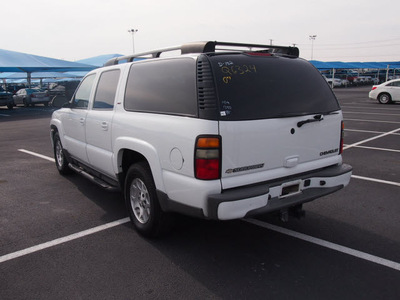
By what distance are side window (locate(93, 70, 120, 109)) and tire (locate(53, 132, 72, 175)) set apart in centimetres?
191

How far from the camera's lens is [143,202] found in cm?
391

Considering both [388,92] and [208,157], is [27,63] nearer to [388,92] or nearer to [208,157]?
[388,92]

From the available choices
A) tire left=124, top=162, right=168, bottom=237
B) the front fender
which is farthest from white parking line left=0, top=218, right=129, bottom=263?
the front fender

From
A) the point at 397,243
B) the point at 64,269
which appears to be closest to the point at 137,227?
the point at 64,269

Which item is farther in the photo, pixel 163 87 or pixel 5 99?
pixel 5 99

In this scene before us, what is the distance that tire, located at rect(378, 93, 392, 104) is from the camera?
20.6 metres

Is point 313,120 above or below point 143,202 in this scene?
above

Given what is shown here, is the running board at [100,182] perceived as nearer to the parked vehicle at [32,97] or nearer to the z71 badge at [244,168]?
the z71 badge at [244,168]

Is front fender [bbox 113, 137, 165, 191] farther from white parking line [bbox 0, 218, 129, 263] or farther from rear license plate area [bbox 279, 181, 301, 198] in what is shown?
rear license plate area [bbox 279, 181, 301, 198]

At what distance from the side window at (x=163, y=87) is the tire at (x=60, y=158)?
9.31 ft

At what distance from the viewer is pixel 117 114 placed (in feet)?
13.6

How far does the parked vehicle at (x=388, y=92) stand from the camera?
798 inches

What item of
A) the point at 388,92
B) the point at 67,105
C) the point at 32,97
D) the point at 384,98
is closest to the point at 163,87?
the point at 67,105

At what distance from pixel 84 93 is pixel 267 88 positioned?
3.07m
